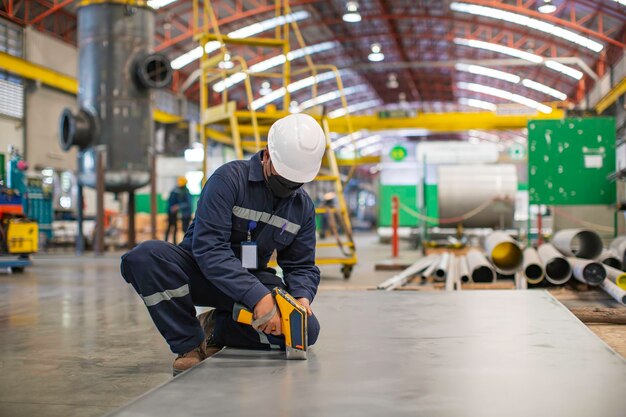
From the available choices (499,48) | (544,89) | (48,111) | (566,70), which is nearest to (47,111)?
(48,111)

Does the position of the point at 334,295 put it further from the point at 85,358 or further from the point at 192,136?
the point at 192,136

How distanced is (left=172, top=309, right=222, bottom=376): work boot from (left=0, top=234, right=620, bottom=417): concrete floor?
0.13 metres

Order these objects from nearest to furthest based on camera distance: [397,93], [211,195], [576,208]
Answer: [211,195]
[576,208]
[397,93]

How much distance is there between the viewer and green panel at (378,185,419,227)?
16562 mm

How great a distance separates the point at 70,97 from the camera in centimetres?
1764

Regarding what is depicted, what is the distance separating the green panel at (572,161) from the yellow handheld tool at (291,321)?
604cm

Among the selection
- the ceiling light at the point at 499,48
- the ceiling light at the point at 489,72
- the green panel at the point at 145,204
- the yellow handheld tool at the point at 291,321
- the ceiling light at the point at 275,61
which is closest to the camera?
the yellow handheld tool at the point at 291,321

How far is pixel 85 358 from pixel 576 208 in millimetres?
8694

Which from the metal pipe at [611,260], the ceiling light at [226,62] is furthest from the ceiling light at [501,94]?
the metal pipe at [611,260]

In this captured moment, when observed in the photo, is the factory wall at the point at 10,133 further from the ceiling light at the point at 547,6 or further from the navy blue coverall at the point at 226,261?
the navy blue coverall at the point at 226,261

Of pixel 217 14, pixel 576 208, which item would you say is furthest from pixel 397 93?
pixel 576 208

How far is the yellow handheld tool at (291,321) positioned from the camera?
2381mm

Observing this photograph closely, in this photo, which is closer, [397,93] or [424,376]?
[424,376]

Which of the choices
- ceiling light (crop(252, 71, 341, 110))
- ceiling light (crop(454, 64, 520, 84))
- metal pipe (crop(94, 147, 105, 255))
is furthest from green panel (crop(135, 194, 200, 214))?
ceiling light (crop(454, 64, 520, 84))
